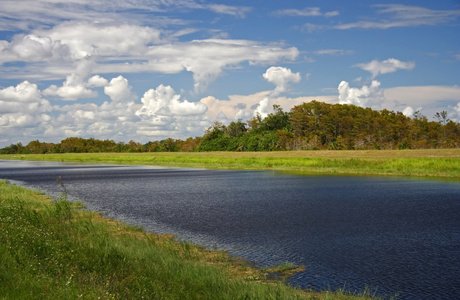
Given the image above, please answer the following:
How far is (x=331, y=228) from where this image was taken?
65.5 ft

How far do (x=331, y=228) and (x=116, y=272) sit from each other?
11885 millimetres

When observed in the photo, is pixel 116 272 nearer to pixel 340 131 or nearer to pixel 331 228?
pixel 331 228

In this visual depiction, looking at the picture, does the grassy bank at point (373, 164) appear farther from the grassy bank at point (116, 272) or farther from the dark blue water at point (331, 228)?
the grassy bank at point (116, 272)

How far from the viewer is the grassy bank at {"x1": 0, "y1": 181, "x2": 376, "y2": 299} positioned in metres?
8.91

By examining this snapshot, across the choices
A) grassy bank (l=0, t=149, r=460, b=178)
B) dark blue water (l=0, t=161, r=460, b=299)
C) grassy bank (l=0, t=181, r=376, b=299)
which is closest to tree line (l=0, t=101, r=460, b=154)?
grassy bank (l=0, t=149, r=460, b=178)

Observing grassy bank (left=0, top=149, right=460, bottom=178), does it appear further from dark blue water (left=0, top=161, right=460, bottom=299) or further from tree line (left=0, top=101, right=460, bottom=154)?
tree line (left=0, top=101, right=460, bottom=154)

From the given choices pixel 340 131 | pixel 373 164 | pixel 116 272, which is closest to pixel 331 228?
pixel 116 272

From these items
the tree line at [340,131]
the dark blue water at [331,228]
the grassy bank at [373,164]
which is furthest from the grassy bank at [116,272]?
the tree line at [340,131]

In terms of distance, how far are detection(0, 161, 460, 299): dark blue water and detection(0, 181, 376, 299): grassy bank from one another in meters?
1.75

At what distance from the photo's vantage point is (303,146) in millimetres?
128500

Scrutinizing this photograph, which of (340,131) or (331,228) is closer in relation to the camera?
Result: (331,228)

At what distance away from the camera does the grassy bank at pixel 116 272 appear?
8906 mm

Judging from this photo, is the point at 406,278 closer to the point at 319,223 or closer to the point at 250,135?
the point at 319,223

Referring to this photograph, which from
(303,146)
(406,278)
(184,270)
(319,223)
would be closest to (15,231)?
(184,270)
